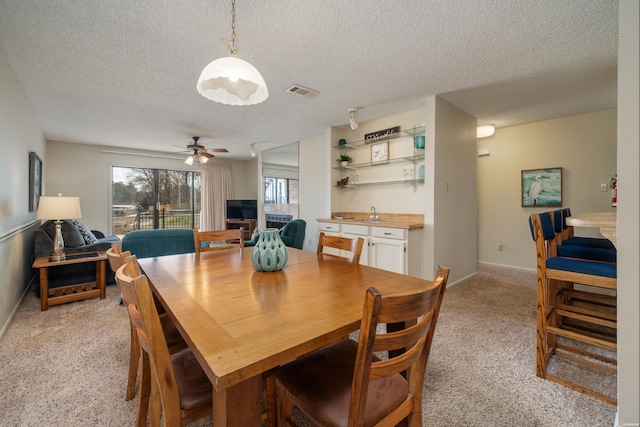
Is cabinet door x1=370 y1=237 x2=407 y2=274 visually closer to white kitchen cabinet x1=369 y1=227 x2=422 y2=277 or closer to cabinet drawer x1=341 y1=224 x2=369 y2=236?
white kitchen cabinet x1=369 y1=227 x2=422 y2=277

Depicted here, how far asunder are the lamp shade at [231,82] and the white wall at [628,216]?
1437 millimetres

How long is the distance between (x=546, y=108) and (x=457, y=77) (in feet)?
6.01

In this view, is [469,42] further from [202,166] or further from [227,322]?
[202,166]

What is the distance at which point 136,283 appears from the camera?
752mm

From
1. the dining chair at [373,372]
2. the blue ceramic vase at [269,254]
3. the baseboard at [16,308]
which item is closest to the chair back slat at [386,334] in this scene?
the dining chair at [373,372]

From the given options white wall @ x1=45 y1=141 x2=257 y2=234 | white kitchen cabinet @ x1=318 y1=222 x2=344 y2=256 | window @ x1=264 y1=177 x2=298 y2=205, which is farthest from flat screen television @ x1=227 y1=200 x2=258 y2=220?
white kitchen cabinet @ x1=318 y1=222 x2=344 y2=256

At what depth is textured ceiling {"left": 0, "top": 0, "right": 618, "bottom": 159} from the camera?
68.9 inches

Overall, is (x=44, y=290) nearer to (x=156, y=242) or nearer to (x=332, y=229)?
(x=156, y=242)

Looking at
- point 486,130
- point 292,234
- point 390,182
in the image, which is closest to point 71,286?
point 292,234

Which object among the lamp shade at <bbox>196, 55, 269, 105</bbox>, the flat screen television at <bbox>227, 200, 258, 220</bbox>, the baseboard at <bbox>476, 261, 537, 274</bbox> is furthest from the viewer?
the flat screen television at <bbox>227, 200, 258, 220</bbox>

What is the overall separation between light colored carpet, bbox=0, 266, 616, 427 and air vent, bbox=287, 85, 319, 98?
8.93ft

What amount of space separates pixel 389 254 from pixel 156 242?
271 centimetres

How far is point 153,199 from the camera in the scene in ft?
21.1

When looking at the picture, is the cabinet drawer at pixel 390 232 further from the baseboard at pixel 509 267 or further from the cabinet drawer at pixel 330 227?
the baseboard at pixel 509 267
